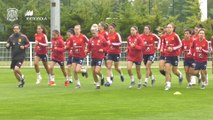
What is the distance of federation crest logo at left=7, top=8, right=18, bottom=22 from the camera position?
49.6 metres

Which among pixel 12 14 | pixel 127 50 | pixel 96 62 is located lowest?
pixel 96 62

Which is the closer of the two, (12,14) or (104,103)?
(104,103)

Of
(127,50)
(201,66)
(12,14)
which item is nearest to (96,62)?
(127,50)

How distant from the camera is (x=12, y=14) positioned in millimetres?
50031

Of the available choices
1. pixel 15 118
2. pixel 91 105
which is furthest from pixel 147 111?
pixel 15 118

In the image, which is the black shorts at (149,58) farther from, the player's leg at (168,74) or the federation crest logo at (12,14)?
the federation crest logo at (12,14)

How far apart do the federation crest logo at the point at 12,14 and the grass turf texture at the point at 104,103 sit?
2479 centimetres

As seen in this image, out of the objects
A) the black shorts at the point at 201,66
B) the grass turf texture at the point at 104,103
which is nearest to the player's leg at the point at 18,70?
the grass turf texture at the point at 104,103

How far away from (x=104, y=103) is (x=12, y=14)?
108ft

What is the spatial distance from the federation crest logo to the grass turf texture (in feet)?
81.3

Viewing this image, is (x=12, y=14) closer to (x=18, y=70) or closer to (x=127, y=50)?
(x=18, y=70)

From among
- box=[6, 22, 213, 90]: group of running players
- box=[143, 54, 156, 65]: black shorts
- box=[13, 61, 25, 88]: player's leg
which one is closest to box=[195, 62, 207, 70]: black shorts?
box=[6, 22, 213, 90]: group of running players

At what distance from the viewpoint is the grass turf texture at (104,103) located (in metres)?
15.4

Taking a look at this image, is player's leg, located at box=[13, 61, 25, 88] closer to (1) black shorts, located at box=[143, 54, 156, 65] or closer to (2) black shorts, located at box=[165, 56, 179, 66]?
(1) black shorts, located at box=[143, 54, 156, 65]
